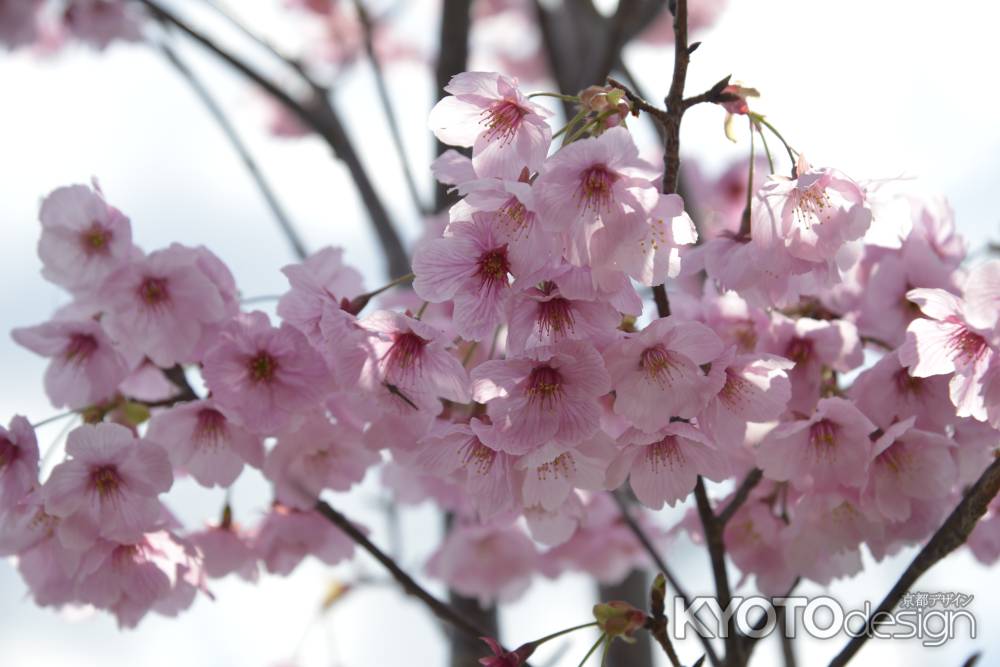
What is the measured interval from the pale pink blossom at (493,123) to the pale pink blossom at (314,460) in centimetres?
45

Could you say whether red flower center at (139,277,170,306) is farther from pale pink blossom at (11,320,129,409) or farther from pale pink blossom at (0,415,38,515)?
pale pink blossom at (0,415,38,515)

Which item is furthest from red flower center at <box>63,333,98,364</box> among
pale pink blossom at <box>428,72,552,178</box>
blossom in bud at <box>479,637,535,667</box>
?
blossom in bud at <box>479,637,535,667</box>

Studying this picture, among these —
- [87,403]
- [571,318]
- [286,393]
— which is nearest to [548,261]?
[571,318]

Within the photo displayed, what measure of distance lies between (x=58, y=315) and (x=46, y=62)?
2858 millimetres

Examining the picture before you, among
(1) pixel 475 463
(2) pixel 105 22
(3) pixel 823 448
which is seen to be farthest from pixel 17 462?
(2) pixel 105 22

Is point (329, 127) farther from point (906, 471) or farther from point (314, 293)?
point (906, 471)

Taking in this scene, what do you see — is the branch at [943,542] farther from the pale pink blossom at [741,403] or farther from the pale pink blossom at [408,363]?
the pale pink blossom at [408,363]

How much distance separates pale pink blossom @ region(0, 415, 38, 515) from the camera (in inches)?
54.2

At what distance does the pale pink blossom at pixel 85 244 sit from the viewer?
1.48 meters

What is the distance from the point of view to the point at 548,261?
1166mm

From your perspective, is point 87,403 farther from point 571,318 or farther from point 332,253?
point 571,318

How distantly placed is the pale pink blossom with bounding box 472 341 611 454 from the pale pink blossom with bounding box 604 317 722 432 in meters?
0.04

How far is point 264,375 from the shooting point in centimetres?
136

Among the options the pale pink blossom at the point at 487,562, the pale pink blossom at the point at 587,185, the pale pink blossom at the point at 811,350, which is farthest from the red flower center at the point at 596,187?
the pale pink blossom at the point at 487,562
